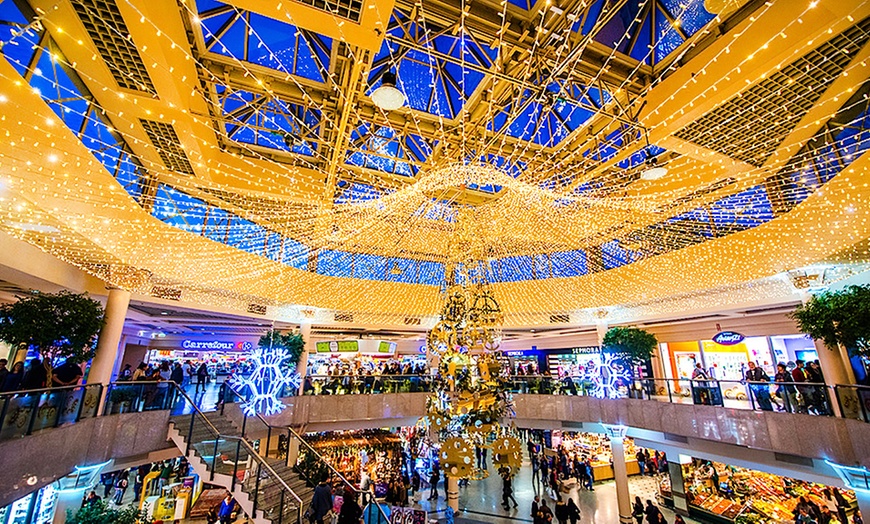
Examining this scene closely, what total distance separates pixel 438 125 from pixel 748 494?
13.3 meters

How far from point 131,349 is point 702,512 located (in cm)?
2266

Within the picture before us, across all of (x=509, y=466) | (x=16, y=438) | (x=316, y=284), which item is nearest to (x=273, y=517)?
(x=16, y=438)

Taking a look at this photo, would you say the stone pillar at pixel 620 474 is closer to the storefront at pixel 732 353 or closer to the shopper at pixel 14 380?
the storefront at pixel 732 353

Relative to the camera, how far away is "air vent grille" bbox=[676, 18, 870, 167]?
149 inches

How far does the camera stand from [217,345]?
2047 centimetres

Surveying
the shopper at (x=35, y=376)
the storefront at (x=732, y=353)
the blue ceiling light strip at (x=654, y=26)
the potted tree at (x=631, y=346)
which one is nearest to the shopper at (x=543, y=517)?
the potted tree at (x=631, y=346)

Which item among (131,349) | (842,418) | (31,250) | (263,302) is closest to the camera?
(31,250)

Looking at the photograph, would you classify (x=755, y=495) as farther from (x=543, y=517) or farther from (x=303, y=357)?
(x=303, y=357)

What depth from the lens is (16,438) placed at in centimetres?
479

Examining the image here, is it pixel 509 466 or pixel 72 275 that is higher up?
pixel 72 275

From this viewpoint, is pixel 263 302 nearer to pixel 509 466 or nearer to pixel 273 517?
pixel 273 517

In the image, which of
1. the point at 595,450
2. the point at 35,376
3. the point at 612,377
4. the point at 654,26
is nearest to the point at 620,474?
the point at 612,377

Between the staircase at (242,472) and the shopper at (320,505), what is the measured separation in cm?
23

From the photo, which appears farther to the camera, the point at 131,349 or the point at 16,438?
the point at 131,349
